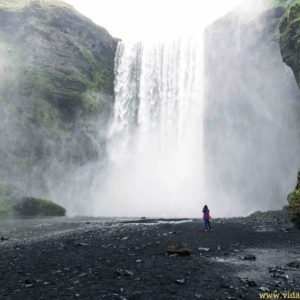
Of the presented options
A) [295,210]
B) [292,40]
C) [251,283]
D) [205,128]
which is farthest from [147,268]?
[205,128]

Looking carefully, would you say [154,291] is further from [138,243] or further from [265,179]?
[265,179]

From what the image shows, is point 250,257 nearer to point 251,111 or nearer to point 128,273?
point 128,273

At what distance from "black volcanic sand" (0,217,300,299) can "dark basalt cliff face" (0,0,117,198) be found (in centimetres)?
4723

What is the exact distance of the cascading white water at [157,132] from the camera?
67375 mm

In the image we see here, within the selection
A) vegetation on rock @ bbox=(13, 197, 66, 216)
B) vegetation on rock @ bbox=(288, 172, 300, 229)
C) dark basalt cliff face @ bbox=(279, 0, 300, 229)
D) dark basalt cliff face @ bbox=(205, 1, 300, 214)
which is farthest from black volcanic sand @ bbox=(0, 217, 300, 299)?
dark basalt cliff face @ bbox=(205, 1, 300, 214)

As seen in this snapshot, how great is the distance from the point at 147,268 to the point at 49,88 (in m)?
64.3

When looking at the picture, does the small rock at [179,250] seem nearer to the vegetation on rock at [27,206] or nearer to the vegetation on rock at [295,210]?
the vegetation on rock at [295,210]

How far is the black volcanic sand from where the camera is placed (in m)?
11.3

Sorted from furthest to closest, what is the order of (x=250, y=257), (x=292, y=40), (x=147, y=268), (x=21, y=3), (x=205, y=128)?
(x=21, y=3) → (x=205, y=128) → (x=292, y=40) → (x=250, y=257) → (x=147, y=268)

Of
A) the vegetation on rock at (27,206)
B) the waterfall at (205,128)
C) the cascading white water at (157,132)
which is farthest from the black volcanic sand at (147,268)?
the cascading white water at (157,132)

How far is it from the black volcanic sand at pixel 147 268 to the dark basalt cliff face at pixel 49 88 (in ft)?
155

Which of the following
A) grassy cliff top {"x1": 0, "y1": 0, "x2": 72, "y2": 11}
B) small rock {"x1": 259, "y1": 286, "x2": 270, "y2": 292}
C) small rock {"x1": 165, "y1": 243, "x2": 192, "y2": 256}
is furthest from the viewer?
grassy cliff top {"x1": 0, "y1": 0, "x2": 72, "y2": 11}

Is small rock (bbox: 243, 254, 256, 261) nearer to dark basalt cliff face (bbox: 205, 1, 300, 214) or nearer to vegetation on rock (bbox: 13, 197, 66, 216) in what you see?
vegetation on rock (bbox: 13, 197, 66, 216)

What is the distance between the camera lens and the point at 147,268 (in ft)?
47.0
